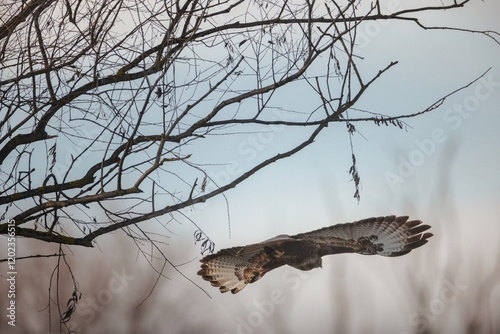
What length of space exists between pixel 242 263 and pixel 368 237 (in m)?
0.62

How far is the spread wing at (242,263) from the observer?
3115mm

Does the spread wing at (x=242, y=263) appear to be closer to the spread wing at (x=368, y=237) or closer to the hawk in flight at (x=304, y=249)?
the hawk in flight at (x=304, y=249)

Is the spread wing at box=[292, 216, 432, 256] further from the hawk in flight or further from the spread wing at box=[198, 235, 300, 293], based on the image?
the spread wing at box=[198, 235, 300, 293]

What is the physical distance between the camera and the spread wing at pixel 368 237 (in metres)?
3.13

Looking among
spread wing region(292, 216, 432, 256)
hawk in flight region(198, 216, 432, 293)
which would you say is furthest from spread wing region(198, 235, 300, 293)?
spread wing region(292, 216, 432, 256)

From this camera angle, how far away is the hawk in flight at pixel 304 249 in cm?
312

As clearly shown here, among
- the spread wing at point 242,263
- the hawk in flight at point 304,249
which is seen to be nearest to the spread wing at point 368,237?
the hawk in flight at point 304,249

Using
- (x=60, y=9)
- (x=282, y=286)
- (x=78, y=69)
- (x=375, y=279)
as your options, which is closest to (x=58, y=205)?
(x=78, y=69)

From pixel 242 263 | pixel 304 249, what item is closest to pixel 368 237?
pixel 304 249

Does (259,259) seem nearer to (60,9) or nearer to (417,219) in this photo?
(417,219)

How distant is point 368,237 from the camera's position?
3.15 meters

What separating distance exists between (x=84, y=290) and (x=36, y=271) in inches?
10.5

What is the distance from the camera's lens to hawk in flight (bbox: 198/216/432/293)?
3121 mm

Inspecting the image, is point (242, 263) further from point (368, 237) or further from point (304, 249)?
point (368, 237)
